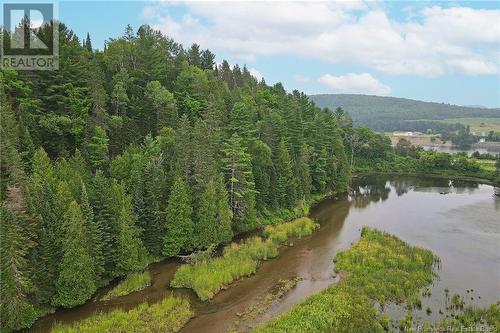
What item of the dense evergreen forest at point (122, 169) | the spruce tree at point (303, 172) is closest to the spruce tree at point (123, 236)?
the dense evergreen forest at point (122, 169)

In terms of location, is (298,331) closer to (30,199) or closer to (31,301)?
(31,301)

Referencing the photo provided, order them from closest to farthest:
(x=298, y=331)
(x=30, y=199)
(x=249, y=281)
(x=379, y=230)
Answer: (x=298, y=331) → (x=30, y=199) → (x=249, y=281) → (x=379, y=230)

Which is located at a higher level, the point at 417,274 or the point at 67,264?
the point at 67,264

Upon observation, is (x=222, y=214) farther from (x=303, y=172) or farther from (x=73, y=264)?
(x=303, y=172)

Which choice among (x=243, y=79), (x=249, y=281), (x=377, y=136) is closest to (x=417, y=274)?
(x=249, y=281)

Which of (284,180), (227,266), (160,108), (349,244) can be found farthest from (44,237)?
(284,180)

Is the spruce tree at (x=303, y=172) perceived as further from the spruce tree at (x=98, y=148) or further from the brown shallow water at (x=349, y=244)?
the spruce tree at (x=98, y=148)
